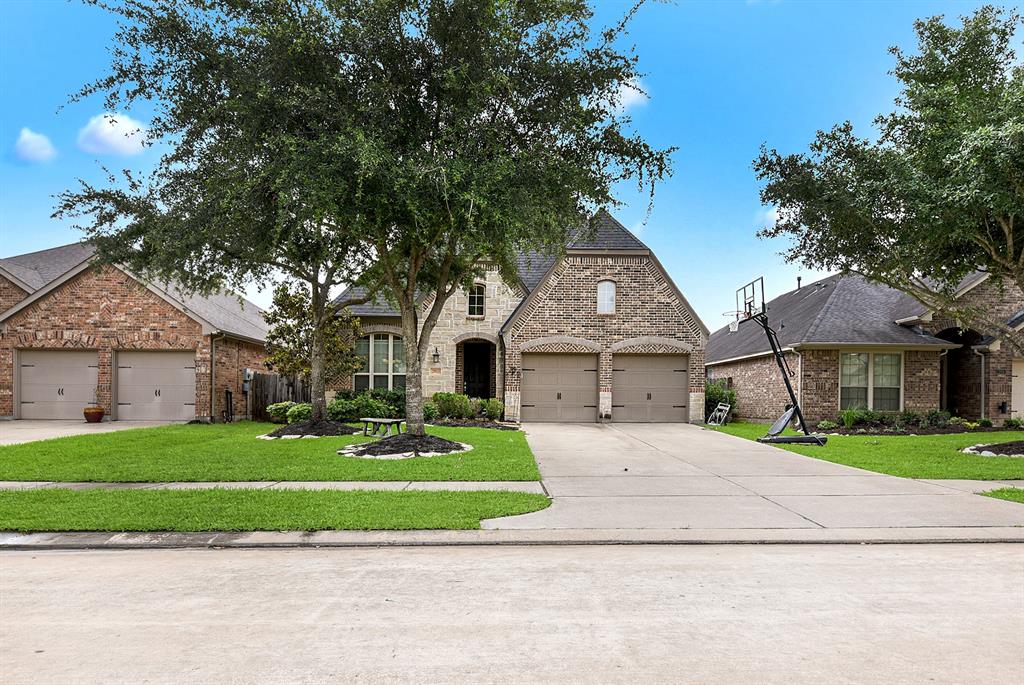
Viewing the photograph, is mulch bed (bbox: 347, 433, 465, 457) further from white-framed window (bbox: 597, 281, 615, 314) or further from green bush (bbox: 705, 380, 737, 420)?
green bush (bbox: 705, 380, 737, 420)

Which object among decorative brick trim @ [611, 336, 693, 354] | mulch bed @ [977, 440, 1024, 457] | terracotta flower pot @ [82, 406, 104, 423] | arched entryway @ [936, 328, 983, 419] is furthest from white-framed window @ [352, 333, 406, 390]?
arched entryway @ [936, 328, 983, 419]

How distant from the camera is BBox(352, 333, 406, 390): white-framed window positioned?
77.7 ft

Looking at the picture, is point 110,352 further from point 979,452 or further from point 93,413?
point 979,452

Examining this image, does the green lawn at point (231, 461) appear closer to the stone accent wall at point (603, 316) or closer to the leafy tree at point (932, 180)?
Result: the stone accent wall at point (603, 316)

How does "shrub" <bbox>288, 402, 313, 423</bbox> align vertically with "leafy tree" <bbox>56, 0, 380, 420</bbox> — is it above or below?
below

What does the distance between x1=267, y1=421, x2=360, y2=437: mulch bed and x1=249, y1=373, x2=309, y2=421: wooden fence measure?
22.5 ft

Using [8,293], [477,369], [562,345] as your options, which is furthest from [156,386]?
[562,345]

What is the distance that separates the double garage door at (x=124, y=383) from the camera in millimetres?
22828

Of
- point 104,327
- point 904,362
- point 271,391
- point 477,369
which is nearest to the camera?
point 904,362

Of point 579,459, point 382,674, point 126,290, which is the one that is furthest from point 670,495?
point 126,290

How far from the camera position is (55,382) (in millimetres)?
22891

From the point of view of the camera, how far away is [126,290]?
886 inches

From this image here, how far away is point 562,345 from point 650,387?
3629 millimetres

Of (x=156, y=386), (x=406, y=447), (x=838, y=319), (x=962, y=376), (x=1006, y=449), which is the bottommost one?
(x=1006, y=449)
